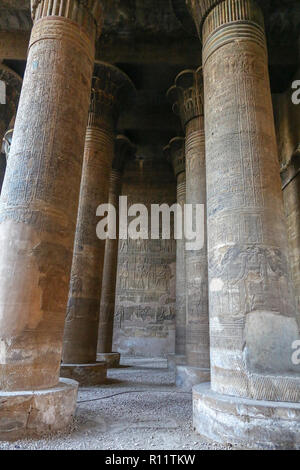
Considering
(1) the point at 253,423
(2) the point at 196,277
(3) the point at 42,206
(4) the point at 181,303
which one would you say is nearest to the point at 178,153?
(4) the point at 181,303

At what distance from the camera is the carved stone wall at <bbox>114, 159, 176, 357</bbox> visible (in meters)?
12.2

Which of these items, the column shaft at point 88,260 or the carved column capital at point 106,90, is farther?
the carved column capital at point 106,90

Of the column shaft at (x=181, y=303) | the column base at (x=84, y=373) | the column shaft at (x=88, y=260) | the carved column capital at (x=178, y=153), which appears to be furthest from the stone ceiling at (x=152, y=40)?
the column base at (x=84, y=373)

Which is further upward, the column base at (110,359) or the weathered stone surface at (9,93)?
the weathered stone surface at (9,93)

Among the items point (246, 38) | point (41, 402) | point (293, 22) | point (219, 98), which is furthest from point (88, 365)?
point (293, 22)

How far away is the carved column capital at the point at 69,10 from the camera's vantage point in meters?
4.44

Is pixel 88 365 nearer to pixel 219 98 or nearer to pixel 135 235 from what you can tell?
pixel 219 98

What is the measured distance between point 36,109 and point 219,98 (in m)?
2.19

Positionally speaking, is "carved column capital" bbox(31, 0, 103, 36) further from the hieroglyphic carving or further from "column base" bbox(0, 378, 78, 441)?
"column base" bbox(0, 378, 78, 441)

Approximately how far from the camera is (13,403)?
2.89 meters

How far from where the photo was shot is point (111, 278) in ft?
33.9

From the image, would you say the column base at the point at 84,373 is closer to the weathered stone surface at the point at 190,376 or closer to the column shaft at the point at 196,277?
the weathered stone surface at the point at 190,376

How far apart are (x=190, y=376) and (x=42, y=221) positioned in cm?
427

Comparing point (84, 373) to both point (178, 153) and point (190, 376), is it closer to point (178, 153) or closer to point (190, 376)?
point (190, 376)
